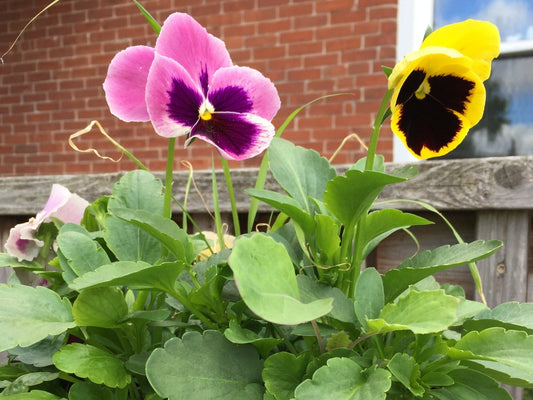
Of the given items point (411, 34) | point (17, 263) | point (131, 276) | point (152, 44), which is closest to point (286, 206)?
point (131, 276)

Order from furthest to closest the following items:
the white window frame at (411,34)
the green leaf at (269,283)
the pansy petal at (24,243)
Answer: the white window frame at (411,34)
the pansy petal at (24,243)
the green leaf at (269,283)

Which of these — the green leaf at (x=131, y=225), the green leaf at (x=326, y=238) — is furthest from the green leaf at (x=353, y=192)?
the green leaf at (x=131, y=225)

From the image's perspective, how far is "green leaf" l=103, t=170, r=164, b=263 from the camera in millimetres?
614

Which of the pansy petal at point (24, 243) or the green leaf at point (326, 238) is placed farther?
the pansy petal at point (24, 243)

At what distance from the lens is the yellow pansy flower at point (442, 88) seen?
19.0 inches

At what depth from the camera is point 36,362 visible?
59 centimetres

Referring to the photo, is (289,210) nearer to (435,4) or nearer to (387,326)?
(387,326)

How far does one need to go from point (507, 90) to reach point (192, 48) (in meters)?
2.74

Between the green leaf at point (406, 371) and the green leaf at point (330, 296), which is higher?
the green leaf at point (330, 296)

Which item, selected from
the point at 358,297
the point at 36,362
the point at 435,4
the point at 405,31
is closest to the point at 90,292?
the point at 36,362

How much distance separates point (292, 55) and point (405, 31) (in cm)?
64

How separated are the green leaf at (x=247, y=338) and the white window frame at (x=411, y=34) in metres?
2.44

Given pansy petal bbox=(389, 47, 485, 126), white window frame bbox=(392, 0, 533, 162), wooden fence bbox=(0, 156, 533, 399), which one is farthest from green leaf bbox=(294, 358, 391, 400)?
white window frame bbox=(392, 0, 533, 162)

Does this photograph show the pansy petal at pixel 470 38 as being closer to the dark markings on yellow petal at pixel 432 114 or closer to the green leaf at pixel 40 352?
the dark markings on yellow petal at pixel 432 114
